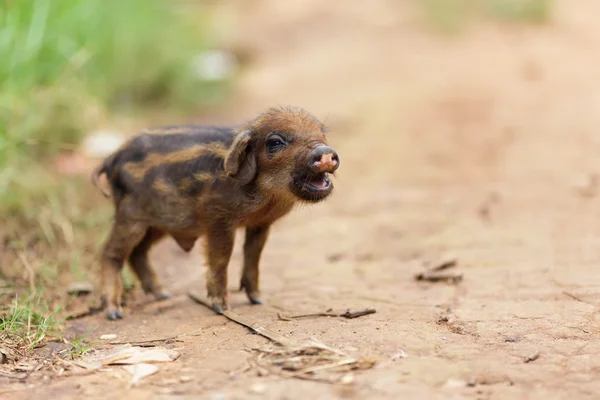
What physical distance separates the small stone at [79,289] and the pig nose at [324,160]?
7.48 feet

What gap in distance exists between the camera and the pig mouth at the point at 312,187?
5586 millimetres

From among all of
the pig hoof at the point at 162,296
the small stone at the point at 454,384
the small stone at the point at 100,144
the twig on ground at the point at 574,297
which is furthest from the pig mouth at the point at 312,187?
the small stone at the point at 100,144

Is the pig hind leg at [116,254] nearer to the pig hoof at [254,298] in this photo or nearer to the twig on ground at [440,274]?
the pig hoof at [254,298]

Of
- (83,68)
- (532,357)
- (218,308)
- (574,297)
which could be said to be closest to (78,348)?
(218,308)

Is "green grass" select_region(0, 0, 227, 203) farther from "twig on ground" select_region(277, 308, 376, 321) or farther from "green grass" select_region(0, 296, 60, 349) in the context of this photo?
"twig on ground" select_region(277, 308, 376, 321)

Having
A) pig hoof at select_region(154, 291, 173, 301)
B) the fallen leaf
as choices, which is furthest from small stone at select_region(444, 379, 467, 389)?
pig hoof at select_region(154, 291, 173, 301)

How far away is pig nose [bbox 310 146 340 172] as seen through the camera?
5363 mm

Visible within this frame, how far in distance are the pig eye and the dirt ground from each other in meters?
1.11

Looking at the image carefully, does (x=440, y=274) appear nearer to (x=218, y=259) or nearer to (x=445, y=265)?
(x=445, y=265)

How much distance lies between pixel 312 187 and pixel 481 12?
11.6 meters

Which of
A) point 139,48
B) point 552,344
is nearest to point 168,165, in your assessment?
point 552,344

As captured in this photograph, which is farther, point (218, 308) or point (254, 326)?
point (218, 308)

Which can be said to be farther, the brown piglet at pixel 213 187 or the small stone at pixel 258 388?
the brown piglet at pixel 213 187

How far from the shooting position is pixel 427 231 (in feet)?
25.7
